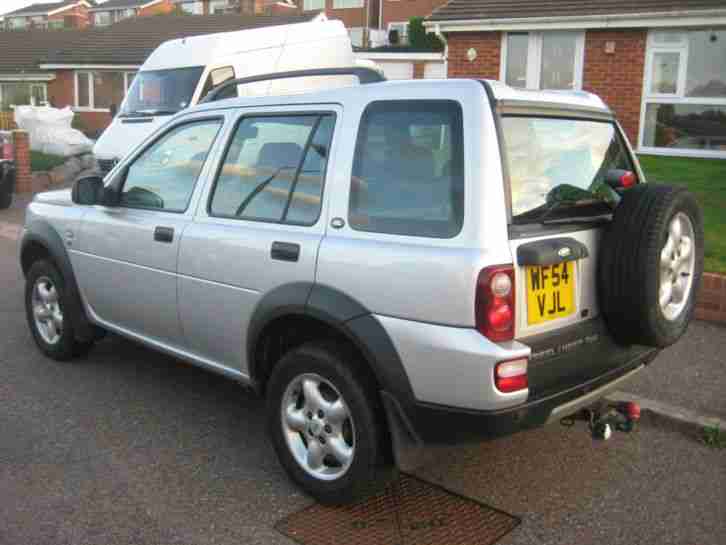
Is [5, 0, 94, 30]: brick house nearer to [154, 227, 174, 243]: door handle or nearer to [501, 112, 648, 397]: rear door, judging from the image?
[154, 227, 174, 243]: door handle

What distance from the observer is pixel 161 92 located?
11828 mm

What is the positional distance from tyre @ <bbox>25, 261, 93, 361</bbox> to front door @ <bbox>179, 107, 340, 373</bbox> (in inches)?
59.9

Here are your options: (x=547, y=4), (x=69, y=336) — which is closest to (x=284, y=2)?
(x=547, y=4)

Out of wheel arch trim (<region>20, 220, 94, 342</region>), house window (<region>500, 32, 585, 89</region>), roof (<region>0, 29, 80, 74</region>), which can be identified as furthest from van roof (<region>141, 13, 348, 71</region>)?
roof (<region>0, 29, 80, 74</region>)

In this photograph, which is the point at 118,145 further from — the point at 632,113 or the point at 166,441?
the point at 632,113

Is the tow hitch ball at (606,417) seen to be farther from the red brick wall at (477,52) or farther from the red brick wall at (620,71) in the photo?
the red brick wall at (477,52)

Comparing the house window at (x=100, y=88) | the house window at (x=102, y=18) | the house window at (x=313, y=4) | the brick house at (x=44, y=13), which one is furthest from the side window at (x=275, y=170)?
the brick house at (x=44, y=13)

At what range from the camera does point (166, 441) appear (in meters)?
4.38

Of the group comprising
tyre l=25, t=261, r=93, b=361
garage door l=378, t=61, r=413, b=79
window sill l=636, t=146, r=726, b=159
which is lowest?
tyre l=25, t=261, r=93, b=361

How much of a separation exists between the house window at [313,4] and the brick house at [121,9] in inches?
676

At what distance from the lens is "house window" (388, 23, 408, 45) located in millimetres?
40525

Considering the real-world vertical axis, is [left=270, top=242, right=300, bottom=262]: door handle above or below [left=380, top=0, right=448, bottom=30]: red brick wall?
below

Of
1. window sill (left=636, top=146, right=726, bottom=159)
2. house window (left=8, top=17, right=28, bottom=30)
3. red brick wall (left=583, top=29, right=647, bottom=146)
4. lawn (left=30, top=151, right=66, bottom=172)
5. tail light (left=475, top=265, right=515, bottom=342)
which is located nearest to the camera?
tail light (left=475, top=265, right=515, bottom=342)

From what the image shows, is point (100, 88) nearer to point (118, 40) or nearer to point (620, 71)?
point (118, 40)
